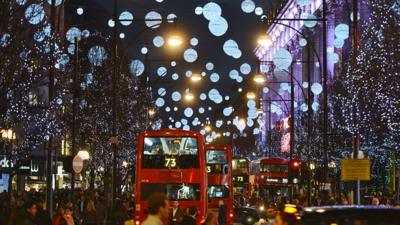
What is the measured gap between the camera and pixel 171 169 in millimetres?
28547

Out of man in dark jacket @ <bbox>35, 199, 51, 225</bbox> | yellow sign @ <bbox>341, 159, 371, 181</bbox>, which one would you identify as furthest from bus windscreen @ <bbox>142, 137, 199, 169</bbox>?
man in dark jacket @ <bbox>35, 199, 51, 225</bbox>

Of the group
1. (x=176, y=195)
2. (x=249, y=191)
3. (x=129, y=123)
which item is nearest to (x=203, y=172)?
(x=176, y=195)

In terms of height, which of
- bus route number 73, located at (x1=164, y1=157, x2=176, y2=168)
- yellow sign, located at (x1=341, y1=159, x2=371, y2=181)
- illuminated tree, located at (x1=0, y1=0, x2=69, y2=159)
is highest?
illuminated tree, located at (x1=0, y1=0, x2=69, y2=159)

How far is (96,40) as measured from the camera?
9025 centimetres

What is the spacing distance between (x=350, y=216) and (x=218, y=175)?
27.6m

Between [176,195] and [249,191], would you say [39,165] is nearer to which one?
[249,191]

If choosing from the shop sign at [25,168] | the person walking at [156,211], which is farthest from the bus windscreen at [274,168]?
the person walking at [156,211]

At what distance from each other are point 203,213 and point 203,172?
62.1 inches

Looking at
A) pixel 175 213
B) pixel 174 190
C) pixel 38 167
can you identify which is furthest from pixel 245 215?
pixel 38 167

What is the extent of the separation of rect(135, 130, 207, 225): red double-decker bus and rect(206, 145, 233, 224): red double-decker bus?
30.4 feet

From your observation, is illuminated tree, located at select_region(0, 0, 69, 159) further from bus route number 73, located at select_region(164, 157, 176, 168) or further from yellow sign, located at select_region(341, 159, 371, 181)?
yellow sign, located at select_region(341, 159, 371, 181)

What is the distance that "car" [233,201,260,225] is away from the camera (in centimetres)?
3908

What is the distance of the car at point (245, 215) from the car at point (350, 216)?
90.1ft

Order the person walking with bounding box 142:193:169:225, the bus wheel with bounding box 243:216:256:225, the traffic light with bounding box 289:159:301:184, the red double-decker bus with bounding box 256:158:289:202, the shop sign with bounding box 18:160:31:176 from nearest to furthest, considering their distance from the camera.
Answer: the person walking with bounding box 142:193:169:225 < the bus wheel with bounding box 243:216:256:225 < the traffic light with bounding box 289:159:301:184 < the shop sign with bounding box 18:160:31:176 < the red double-decker bus with bounding box 256:158:289:202
